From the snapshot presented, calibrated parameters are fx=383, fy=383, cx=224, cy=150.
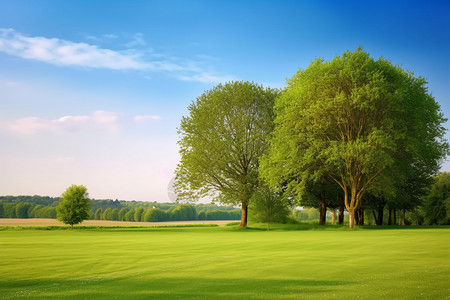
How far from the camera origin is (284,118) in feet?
173

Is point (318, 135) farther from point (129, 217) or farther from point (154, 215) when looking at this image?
point (129, 217)

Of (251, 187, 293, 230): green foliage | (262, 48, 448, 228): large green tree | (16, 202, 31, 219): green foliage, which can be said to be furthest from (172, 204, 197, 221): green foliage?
(262, 48, 448, 228): large green tree

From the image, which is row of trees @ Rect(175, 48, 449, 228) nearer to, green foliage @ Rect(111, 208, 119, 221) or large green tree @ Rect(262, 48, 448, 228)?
large green tree @ Rect(262, 48, 448, 228)

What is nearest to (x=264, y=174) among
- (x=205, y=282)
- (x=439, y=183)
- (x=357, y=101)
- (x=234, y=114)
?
(x=234, y=114)

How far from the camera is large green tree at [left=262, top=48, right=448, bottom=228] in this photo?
Answer: 45.4m

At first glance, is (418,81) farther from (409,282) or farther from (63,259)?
(63,259)

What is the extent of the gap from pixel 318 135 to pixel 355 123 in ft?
16.1

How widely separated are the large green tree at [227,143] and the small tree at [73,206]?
70.2 feet

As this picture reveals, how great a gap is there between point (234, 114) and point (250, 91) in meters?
4.54

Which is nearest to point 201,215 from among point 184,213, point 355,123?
point 184,213

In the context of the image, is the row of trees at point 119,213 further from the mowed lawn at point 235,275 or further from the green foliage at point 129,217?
the mowed lawn at point 235,275

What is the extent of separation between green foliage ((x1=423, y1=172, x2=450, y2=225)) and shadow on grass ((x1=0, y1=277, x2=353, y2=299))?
80.6 metres

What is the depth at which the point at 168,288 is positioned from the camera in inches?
546

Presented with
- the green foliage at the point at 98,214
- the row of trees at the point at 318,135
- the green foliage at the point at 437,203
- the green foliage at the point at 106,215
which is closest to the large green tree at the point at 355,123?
the row of trees at the point at 318,135
